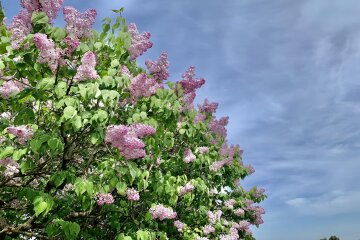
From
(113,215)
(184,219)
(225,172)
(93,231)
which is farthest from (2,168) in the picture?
(225,172)

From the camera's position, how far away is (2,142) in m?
5.77

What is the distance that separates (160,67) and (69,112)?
2669mm

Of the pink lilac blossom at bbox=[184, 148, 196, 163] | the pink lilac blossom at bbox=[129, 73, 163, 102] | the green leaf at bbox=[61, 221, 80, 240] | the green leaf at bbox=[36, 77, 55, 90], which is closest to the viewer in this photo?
the green leaf at bbox=[36, 77, 55, 90]

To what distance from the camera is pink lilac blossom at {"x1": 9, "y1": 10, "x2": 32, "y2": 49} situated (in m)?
5.13

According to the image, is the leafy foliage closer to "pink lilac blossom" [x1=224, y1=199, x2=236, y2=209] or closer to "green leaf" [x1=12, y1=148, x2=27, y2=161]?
"green leaf" [x1=12, y1=148, x2=27, y2=161]

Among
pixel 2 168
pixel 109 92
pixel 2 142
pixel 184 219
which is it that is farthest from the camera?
pixel 184 219

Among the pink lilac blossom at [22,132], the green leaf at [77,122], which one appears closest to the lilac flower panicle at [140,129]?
the green leaf at [77,122]

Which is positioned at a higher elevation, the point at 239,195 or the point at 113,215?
the point at 239,195

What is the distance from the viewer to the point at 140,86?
6000 mm

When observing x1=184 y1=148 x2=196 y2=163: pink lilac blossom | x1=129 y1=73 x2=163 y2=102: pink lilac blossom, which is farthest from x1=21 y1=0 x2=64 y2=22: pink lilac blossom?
x1=184 y1=148 x2=196 y2=163: pink lilac blossom

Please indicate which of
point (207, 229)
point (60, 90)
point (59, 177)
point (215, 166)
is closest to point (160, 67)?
point (60, 90)

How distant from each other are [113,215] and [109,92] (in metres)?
3.59

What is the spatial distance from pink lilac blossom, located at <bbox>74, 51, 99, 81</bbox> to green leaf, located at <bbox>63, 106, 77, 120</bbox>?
504 millimetres

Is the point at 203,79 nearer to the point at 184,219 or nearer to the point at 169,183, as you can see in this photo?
the point at 169,183
